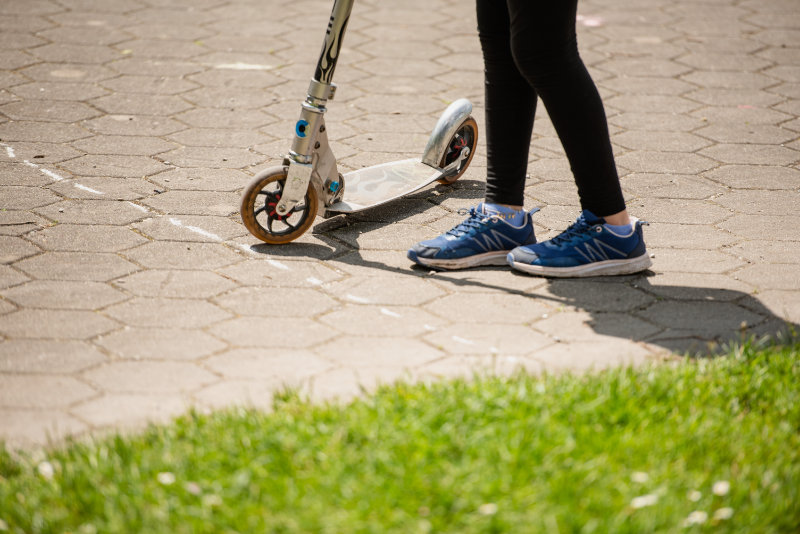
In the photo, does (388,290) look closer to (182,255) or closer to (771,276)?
(182,255)

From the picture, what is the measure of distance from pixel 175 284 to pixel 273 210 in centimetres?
49

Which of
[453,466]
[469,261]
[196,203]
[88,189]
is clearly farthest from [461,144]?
[453,466]

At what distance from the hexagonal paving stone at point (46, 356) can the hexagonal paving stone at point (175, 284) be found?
388 millimetres

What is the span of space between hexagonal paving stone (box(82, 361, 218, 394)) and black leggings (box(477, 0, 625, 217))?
139 centimetres

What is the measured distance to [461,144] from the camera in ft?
14.1

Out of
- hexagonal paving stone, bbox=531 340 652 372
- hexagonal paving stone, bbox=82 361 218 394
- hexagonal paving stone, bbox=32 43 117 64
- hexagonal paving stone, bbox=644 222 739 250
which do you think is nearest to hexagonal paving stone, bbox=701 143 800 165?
hexagonal paving stone, bbox=644 222 739 250

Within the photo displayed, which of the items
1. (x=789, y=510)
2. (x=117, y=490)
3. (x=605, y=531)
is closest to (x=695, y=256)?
(x=789, y=510)

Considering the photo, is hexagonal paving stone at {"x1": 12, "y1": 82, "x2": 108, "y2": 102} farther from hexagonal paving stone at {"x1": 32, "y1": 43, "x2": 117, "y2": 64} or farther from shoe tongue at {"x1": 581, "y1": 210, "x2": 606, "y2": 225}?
shoe tongue at {"x1": 581, "y1": 210, "x2": 606, "y2": 225}

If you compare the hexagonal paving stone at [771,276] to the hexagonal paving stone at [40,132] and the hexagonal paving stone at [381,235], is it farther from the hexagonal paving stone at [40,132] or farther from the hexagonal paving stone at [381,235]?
the hexagonal paving stone at [40,132]

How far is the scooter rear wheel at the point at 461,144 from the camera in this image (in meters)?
4.27

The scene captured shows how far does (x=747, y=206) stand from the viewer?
4062 mm

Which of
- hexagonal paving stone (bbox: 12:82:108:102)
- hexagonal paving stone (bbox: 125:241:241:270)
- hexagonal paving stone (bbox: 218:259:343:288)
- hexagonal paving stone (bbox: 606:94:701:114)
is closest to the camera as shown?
hexagonal paving stone (bbox: 218:259:343:288)

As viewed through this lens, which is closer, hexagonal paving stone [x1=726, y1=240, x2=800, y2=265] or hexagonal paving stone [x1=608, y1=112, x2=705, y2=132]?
hexagonal paving stone [x1=726, y1=240, x2=800, y2=265]

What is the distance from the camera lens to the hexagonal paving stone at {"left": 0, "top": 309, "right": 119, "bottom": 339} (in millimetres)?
2900
